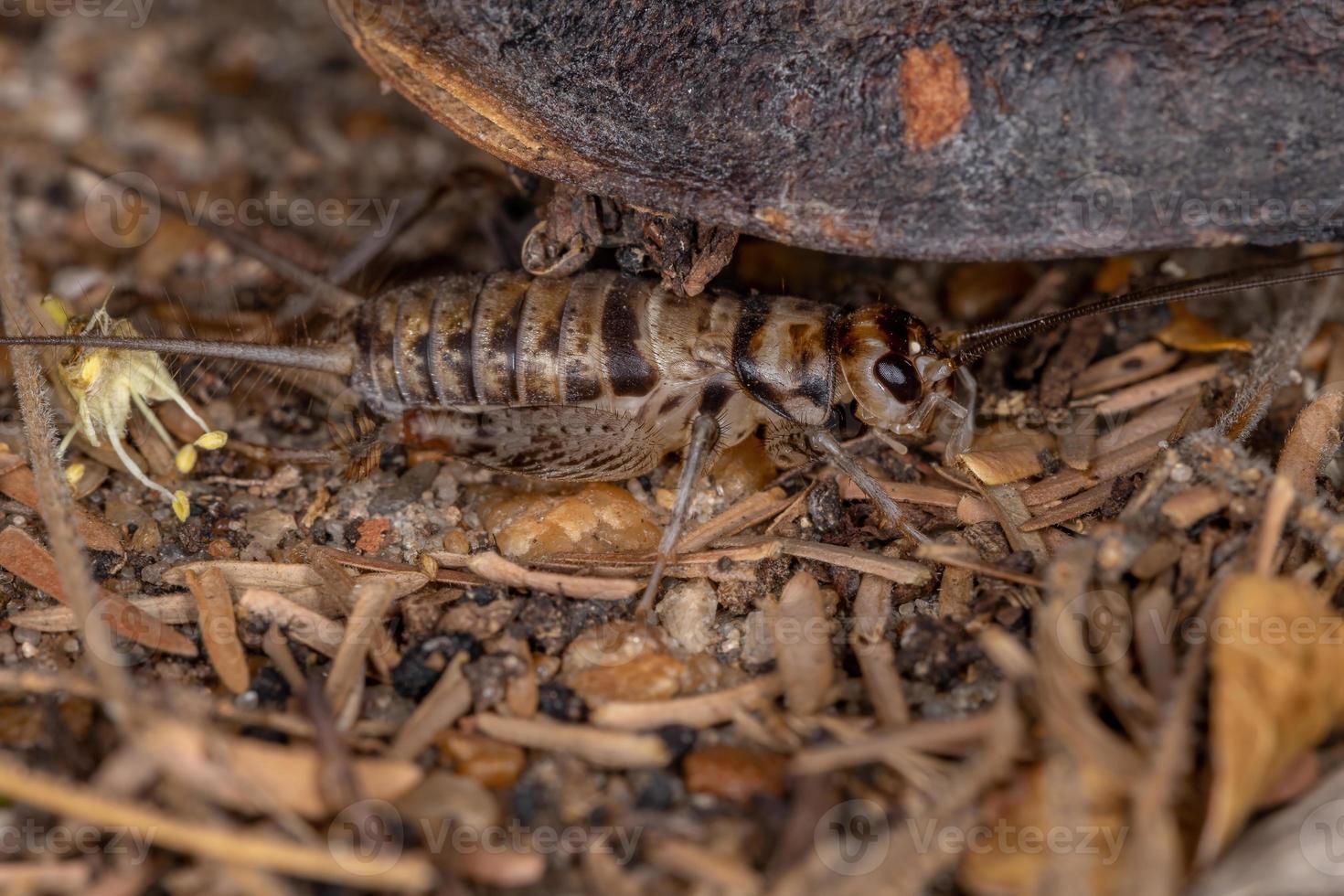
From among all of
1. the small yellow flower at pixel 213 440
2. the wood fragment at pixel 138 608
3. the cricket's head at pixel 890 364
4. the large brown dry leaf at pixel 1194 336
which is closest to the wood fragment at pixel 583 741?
the wood fragment at pixel 138 608

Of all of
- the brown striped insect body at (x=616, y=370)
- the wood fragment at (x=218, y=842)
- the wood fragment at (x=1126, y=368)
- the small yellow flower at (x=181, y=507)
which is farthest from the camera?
the wood fragment at (x=1126, y=368)

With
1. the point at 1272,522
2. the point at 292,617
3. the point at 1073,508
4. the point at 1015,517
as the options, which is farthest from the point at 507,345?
the point at 1272,522

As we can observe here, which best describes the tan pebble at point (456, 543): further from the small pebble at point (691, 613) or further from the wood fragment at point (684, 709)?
the wood fragment at point (684, 709)

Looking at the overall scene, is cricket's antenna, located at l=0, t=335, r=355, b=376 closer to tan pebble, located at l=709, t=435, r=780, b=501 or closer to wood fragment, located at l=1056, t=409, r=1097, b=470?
tan pebble, located at l=709, t=435, r=780, b=501

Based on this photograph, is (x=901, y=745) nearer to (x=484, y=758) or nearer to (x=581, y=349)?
(x=484, y=758)

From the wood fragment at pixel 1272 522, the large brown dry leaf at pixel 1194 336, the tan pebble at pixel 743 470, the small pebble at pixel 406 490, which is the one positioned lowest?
the tan pebble at pixel 743 470

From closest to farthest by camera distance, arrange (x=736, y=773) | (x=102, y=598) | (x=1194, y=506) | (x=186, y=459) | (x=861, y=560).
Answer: (x=736, y=773), (x=1194, y=506), (x=102, y=598), (x=861, y=560), (x=186, y=459)

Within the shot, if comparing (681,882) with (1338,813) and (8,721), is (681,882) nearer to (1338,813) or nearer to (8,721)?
(1338,813)
